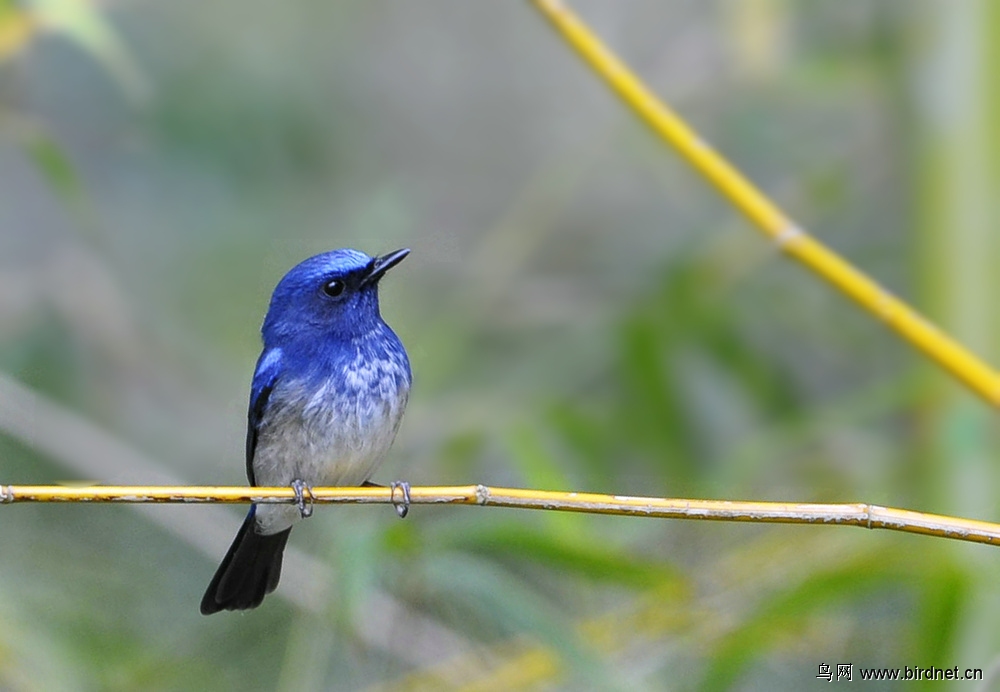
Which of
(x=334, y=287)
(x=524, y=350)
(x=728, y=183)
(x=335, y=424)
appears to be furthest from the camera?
(x=524, y=350)

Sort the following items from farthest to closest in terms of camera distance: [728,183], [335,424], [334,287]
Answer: [728,183]
[335,424]
[334,287]

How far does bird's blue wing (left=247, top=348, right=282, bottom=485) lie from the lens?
196 centimetres

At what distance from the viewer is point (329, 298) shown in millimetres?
1802

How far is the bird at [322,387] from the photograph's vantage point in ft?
6.00

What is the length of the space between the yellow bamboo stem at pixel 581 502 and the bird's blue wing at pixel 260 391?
696 millimetres

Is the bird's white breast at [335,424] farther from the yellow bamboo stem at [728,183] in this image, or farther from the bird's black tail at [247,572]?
the yellow bamboo stem at [728,183]

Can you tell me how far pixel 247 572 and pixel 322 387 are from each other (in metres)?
0.46

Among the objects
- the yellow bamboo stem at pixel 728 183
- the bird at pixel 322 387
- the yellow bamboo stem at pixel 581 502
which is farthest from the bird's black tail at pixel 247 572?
the yellow bamboo stem at pixel 728 183

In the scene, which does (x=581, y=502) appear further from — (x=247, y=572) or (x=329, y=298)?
(x=329, y=298)

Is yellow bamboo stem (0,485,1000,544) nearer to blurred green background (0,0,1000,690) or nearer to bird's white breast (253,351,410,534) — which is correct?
blurred green background (0,0,1000,690)

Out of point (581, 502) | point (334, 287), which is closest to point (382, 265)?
point (334, 287)

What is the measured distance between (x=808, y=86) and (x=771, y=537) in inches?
50.9

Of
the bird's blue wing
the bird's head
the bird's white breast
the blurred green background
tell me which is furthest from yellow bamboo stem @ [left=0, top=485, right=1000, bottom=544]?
the bird's blue wing

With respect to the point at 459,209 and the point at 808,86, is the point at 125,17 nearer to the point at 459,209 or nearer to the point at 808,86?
the point at 459,209
